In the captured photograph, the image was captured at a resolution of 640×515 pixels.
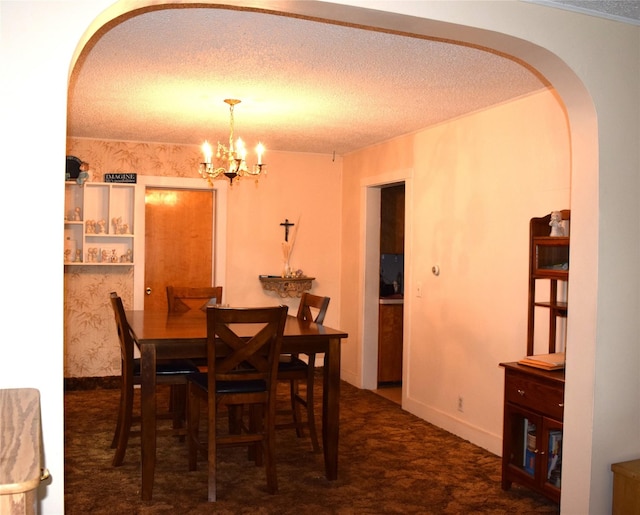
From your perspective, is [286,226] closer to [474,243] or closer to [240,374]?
[474,243]

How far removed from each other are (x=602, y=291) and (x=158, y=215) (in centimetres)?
467

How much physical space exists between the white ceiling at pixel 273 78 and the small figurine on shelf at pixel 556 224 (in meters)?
0.83

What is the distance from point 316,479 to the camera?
3.82 m

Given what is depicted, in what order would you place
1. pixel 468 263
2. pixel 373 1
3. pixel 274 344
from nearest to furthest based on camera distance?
pixel 373 1 → pixel 274 344 → pixel 468 263

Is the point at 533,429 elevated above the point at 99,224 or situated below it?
below

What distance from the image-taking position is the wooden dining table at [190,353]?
349 cm

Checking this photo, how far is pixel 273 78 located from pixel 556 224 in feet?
6.04

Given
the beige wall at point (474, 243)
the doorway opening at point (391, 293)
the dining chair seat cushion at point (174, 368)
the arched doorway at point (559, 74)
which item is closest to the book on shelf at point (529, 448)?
the beige wall at point (474, 243)

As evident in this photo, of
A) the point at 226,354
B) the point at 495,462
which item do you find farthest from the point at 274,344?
the point at 495,462

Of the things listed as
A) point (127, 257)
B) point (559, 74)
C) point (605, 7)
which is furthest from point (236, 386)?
point (127, 257)

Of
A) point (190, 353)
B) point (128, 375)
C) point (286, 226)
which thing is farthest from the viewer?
point (286, 226)

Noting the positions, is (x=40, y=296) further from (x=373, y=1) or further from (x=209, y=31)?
(x=209, y=31)

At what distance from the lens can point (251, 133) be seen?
230 inches

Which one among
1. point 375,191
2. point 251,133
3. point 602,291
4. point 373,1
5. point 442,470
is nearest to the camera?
point 373,1
